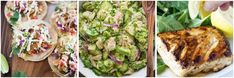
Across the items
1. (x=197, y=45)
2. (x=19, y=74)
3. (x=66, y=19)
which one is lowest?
(x=19, y=74)

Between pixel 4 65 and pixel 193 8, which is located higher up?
pixel 193 8

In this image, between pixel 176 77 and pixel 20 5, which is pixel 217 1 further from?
pixel 20 5

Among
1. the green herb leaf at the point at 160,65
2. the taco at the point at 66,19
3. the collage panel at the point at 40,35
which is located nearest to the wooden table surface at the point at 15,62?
the collage panel at the point at 40,35

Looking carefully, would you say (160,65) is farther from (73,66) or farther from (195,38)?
(73,66)

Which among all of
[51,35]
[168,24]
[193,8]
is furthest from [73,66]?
[193,8]

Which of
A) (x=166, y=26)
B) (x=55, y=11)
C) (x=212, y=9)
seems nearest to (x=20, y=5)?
(x=55, y=11)

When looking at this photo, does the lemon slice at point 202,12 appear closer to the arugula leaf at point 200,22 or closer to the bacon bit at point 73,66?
the arugula leaf at point 200,22
